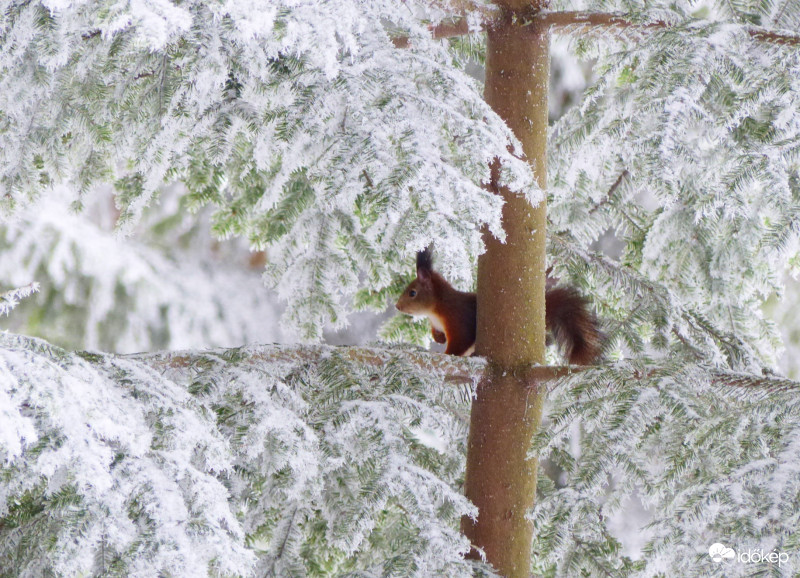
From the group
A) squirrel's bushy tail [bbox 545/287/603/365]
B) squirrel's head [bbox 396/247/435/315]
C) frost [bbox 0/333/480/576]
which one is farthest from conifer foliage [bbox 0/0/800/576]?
squirrel's head [bbox 396/247/435/315]

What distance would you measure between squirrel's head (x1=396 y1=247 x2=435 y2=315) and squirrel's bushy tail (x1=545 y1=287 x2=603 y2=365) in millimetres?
492

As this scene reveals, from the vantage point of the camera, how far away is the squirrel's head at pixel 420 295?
7.41 feet

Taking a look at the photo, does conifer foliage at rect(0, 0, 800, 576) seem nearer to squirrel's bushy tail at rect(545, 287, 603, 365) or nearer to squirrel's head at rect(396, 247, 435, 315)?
squirrel's bushy tail at rect(545, 287, 603, 365)

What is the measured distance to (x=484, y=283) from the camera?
1578 mm

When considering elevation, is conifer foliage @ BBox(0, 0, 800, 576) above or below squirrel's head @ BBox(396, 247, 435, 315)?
below

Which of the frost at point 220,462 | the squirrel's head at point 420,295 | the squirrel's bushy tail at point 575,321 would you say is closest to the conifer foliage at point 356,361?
the frost at point 220,462

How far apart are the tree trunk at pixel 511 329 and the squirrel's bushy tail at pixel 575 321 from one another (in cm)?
24

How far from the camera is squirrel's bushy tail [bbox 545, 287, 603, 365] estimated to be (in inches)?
70.9

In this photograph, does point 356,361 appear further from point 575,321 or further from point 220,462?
point 575,321

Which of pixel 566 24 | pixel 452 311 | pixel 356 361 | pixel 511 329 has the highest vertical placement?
pixel 566 24

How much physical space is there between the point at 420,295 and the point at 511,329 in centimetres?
80

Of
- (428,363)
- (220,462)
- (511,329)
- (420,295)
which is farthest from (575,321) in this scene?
(220,462)

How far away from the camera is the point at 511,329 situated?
5.07 ft

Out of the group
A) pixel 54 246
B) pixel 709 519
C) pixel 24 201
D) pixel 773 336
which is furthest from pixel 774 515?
pixel 54 246
